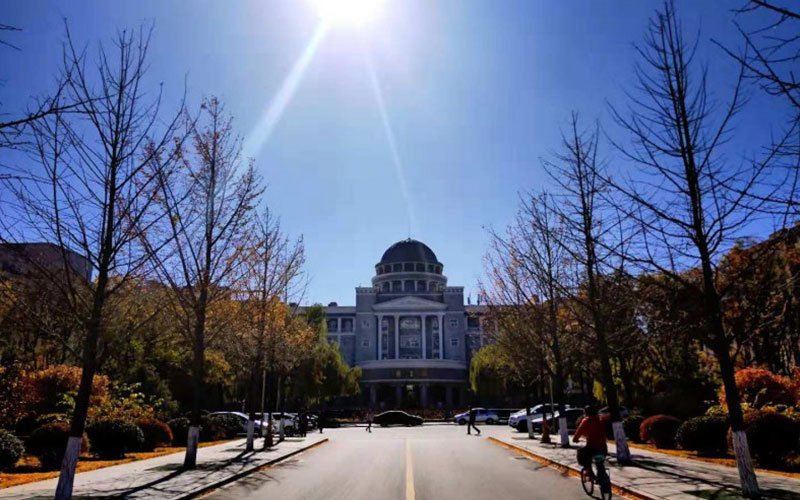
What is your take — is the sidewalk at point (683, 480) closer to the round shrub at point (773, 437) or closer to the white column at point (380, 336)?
the round shrub at point (773, 437)

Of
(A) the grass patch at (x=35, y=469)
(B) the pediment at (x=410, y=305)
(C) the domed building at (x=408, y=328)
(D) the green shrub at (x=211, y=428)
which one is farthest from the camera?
(B) the pediment at (x=410, y=305)

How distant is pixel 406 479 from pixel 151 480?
5.79 m

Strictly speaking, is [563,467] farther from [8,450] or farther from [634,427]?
[8,450]

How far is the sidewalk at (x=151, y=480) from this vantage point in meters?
11.0

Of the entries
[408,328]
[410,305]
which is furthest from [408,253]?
[408,328]

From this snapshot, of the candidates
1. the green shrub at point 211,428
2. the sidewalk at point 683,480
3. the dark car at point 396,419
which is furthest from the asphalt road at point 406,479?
the dark car at point 396,419

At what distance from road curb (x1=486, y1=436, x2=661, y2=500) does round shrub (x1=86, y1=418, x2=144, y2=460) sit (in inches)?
534

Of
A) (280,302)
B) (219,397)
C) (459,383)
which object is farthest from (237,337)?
(459,383)

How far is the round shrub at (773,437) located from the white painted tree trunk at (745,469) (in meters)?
5.87

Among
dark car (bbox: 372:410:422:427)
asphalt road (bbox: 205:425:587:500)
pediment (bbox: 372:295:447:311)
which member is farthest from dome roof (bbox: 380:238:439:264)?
asphalt road (bbox: 205:425:587:500)

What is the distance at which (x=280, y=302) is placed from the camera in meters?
27.3

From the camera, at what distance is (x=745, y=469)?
1007cm

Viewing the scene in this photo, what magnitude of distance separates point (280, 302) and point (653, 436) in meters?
16.9

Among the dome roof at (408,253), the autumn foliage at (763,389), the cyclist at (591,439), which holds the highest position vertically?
the dome roof at (408,253)
